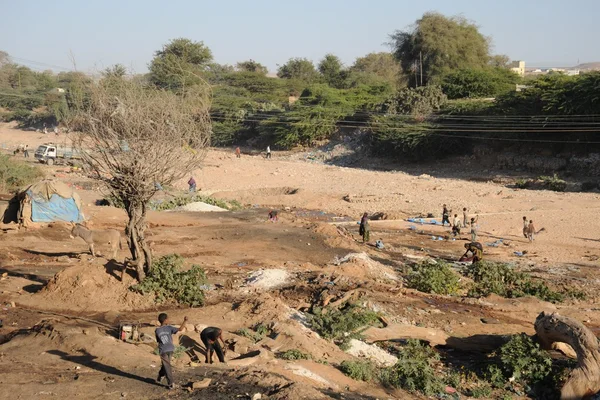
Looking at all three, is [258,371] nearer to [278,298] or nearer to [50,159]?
[278,298]

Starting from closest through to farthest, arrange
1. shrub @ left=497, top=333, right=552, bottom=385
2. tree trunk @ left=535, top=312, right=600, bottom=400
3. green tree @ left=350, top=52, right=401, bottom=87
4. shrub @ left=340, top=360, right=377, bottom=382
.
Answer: shrub @ left=340, top=360, right=377, bottom=382 → tree trunk @ left=535, top=312, right=600, bottom=400 → shrub @ left=497, top=333, right=552, bottom=385 → green tree @ left=350, top=52, right=401, bottom=87

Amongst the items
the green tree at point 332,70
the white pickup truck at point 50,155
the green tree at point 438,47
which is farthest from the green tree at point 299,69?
the white pickup truck at point 50,155

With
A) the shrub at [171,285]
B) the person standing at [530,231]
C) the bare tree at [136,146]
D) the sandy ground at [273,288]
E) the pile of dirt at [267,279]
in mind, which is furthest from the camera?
the person standing at [530,231]

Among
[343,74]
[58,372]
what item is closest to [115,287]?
[58,372]

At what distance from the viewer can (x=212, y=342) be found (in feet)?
35.0

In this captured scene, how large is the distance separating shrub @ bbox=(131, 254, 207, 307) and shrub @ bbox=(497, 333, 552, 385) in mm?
6088

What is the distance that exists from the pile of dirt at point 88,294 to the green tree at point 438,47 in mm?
49903

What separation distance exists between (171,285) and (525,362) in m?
6.99

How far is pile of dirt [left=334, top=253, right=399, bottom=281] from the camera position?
1805 cm

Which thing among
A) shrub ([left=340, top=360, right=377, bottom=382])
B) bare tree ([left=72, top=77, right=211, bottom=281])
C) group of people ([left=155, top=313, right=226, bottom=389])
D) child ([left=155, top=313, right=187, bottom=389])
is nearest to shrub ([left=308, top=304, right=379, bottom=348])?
shrub ([left=340, top=360, right=377, bottom=382])

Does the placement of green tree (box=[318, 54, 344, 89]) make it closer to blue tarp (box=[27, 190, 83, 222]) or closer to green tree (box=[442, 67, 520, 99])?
green tree (box=[442, 67, 520, 99])

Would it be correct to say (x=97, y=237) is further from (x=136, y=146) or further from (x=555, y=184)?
(x=555, y=184)

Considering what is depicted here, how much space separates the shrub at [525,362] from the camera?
1249cm

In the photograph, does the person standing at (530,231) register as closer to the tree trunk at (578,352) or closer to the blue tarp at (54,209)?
the tree trunk at (578,352)
